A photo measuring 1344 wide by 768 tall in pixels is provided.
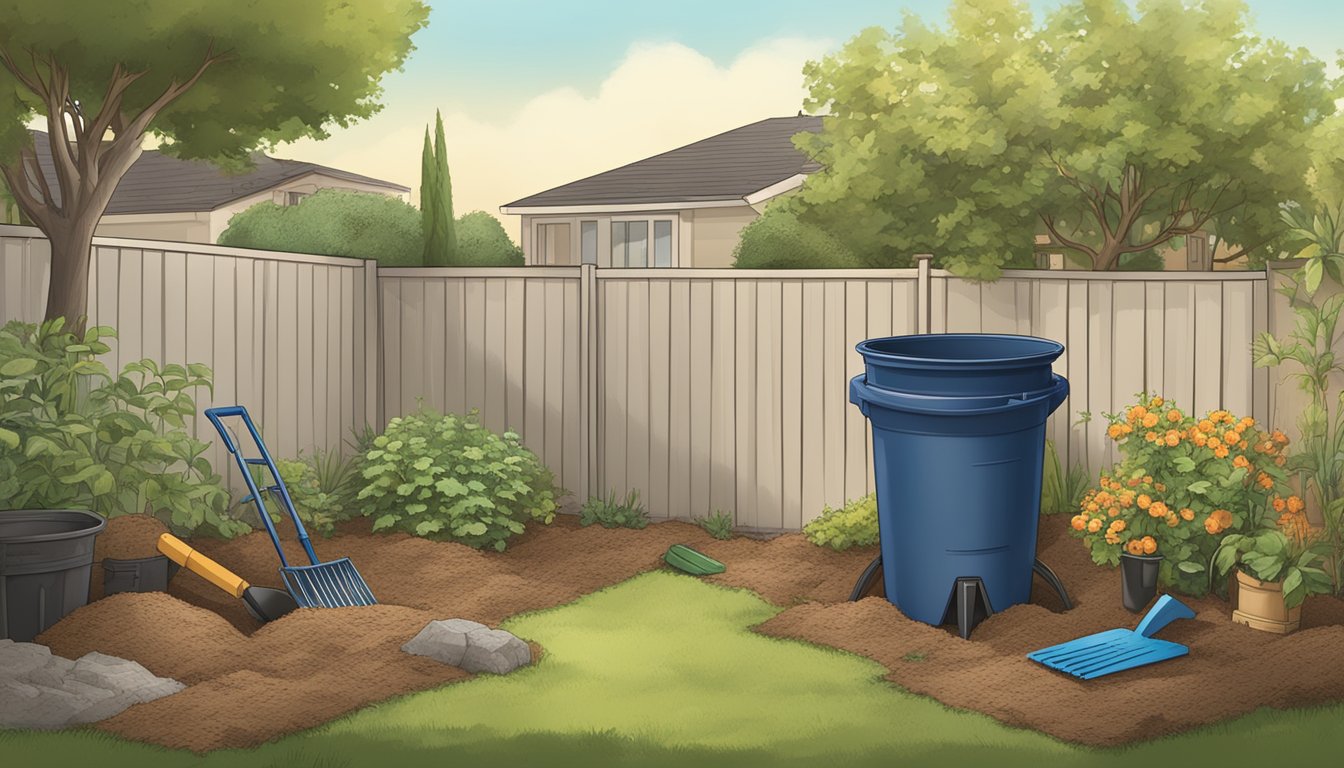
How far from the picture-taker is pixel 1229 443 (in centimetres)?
613

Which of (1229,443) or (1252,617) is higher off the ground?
(1229,443)

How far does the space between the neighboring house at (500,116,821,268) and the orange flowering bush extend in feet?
36.2

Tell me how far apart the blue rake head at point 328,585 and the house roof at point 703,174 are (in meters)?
11.9

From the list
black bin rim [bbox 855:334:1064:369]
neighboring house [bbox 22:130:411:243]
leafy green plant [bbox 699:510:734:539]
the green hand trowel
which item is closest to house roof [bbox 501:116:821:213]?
neighboring house [bbox 22:130:411:243]

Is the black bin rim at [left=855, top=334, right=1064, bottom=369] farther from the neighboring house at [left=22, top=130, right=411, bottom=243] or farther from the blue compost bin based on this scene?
the neighboring house at [left=22, top=130, right=411, bottom=243]

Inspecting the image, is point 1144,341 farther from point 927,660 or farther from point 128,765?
Result: point 128,765

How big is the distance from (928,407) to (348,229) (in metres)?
6.72

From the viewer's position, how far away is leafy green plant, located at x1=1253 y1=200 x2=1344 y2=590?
6.27 metres

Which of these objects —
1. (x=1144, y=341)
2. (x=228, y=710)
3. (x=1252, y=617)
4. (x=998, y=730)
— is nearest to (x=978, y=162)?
(x=1144, y=341)

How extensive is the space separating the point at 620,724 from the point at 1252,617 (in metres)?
3.15

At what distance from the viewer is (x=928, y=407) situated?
600cm

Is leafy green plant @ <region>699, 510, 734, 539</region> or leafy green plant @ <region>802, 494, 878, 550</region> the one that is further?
leafy green plant @ <region>699, 510, 734, 539</region>

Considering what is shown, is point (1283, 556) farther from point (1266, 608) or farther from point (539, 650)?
point (539, 650)

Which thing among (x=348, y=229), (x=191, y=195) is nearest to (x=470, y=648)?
(x=348, y=229)
